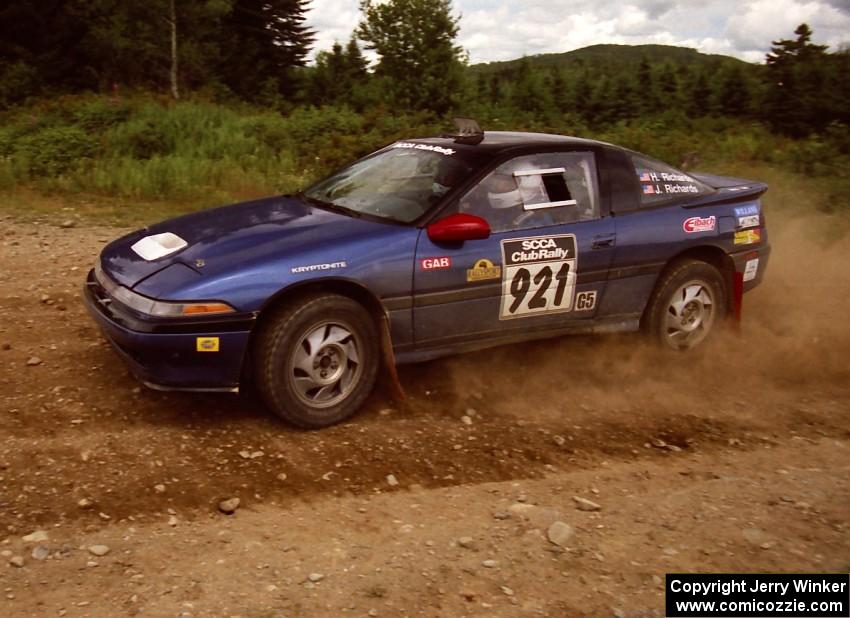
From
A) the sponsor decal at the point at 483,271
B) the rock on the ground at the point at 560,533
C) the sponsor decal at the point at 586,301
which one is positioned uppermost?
the sponsor decal at the point at 483,271

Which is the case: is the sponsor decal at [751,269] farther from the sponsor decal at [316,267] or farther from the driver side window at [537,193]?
the sponsor decal at [316,267]

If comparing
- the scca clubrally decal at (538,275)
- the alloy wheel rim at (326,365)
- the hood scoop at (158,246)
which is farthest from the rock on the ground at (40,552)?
the scca clubrally decal at (538,275)

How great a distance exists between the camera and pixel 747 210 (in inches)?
234

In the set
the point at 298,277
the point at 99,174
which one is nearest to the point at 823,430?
the point at 298,277

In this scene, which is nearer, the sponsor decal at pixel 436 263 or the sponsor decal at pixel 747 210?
the sponsor decal at pixel 436 263

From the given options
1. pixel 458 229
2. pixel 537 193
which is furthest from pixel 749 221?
pixel 458 229

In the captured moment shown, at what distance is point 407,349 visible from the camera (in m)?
4.66

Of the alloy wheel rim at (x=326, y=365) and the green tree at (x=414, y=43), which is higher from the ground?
the green tree at (x=414, y=43)

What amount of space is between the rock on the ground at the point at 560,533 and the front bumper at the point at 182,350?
5.79 ft

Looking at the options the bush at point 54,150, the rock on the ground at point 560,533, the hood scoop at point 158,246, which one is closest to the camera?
the rock on the ground at point 560,533

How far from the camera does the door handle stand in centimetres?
512

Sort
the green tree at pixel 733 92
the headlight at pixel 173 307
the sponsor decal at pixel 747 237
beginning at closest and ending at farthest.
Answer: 1. the headlight at pixel 173 307
2. the sponsor decal at pixel 747 237
3. the green tree at pixel 733 92

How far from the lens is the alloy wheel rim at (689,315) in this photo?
18.5ft

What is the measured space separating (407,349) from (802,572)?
229cm
